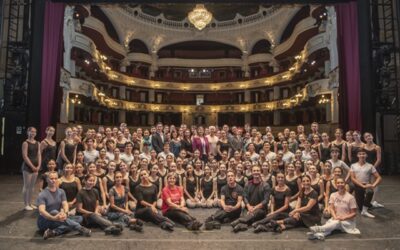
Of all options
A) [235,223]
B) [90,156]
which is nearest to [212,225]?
[235,223]

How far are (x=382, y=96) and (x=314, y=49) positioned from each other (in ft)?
38.0

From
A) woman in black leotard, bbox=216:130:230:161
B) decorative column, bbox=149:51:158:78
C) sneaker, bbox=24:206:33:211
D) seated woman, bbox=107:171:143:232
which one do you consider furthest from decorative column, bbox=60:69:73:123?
decorative column, bbox=149:51:158:78

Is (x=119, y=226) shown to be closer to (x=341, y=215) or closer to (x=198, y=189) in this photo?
(x=198, y=189)

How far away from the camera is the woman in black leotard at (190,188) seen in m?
7.45

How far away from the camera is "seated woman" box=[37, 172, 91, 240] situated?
17.5 feet

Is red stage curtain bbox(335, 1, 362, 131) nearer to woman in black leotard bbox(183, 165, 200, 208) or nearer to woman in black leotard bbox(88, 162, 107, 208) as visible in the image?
woman in black leotard bbox(183, 165, 200, 208)

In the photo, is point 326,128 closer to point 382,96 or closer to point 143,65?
point 382,96

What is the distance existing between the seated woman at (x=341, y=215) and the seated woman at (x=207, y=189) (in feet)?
8.34

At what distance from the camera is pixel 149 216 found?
6.11 meters

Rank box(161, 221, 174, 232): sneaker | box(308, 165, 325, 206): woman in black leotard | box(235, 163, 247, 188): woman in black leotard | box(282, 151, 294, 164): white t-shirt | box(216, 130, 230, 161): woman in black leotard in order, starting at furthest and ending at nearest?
box(216, 130, 230, 161): woman in black leotard → box(282, 151, 294, 164): white t-shirt → box(235, 163, 247, 188): woman in black leotard → box(308, 165, 325, 206): woman in black leotard → box(161, 221, 174, 232): sneaker

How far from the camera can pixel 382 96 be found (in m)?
10.3

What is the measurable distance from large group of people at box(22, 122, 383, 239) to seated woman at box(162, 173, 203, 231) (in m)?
0.02

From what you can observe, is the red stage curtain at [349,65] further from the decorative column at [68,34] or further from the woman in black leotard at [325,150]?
the decorative column at [68,34]

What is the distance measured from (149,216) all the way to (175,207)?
20.5 inches
